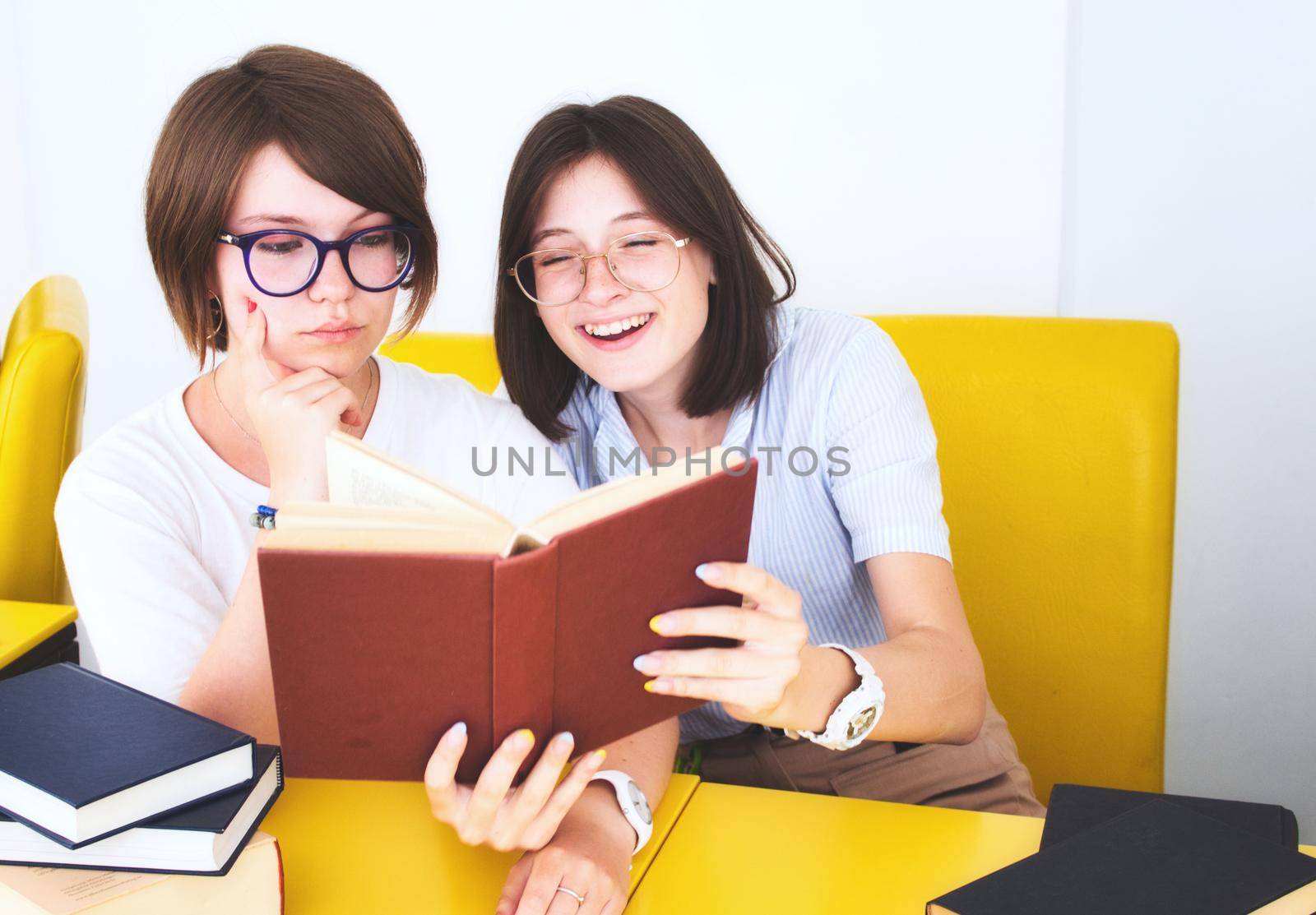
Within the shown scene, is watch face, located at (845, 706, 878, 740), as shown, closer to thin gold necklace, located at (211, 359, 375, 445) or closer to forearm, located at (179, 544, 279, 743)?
forearm, located at (179, 544, 279, 743)

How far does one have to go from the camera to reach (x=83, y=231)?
3.05 metres

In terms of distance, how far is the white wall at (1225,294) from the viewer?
216 cm

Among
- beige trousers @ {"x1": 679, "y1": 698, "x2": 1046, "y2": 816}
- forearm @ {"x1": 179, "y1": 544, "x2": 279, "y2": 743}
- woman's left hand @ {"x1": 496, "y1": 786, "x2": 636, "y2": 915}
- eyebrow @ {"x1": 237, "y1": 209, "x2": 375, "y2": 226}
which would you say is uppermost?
eyebrow @ {"x1": 237, "y1": 209, "x2": 375, "y2": 226}

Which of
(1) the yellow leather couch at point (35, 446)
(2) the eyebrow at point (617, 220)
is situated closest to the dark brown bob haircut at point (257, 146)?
(2) the eyebrow at point (617, 220)

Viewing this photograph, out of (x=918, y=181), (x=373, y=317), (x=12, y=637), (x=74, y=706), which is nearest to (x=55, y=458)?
(x=12, y=637)

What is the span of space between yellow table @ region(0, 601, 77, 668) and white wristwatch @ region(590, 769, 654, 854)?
1.03 metres

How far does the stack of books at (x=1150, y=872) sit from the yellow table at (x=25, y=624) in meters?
1.40

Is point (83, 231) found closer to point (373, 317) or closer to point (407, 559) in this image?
point (373, 317)

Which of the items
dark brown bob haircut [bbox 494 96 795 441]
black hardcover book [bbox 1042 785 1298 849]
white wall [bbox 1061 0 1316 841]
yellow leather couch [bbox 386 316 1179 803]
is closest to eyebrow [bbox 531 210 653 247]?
dark brown bob haircut [bbox 494 96 795 441]

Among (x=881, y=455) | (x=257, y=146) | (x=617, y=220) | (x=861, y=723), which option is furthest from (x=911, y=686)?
(x=257, y=146)

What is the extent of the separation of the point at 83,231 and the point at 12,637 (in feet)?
5.93

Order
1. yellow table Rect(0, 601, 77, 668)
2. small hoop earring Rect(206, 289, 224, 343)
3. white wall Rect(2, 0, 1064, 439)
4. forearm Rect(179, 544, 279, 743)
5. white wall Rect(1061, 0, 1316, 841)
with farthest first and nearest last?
white wall Rect(2, 0, 1064, 439) → white wall Rect(1061, 0, 1316, 841) → yellow table Rect(0, 601, 77, 668) → small hoop earring Rect(206, 289, 224, 343) → forearm Rect(179, 544, 279, 743)

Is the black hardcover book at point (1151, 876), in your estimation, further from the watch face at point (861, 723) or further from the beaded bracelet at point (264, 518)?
the beaded bracelet at point (264, 518)

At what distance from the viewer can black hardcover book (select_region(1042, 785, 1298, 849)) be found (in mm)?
909
